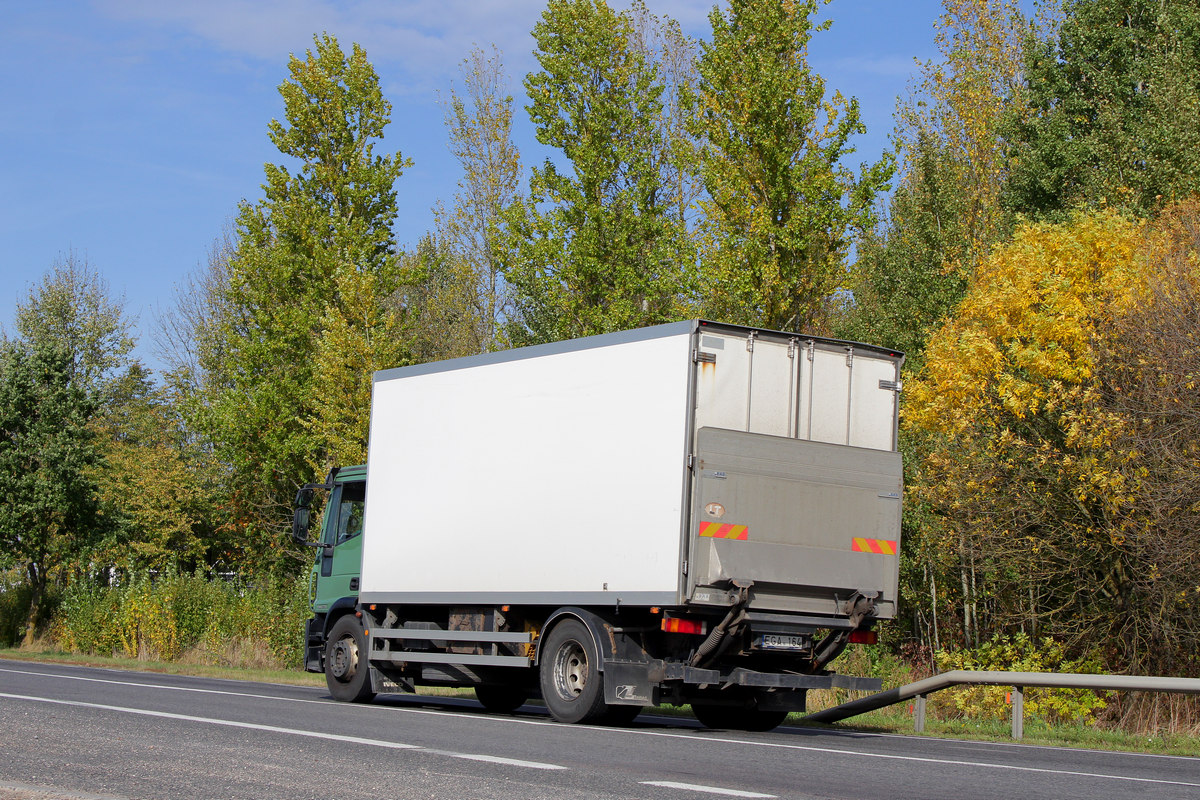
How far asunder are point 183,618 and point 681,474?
20.7 meters

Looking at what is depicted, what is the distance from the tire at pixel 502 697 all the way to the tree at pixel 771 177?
12.0 m

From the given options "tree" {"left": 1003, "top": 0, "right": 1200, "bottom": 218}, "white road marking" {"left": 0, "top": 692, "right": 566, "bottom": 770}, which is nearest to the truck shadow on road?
"white road marking" {"left": 0, "top": 692, "right": 566, "bottom": 770}

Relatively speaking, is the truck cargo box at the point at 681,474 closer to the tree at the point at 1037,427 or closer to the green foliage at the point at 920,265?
the tree at the point at 1037,427

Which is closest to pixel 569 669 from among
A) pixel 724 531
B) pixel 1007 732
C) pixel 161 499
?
pixel 724 531

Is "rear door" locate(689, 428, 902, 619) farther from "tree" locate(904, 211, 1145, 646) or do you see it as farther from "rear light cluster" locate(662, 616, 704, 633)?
"tree" locate(904, 211, 1145, 646)

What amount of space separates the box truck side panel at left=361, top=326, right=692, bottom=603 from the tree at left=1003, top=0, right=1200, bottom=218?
609 inches

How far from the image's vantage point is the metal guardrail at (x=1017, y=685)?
39.6ft

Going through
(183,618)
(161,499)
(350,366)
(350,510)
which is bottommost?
(183,618)

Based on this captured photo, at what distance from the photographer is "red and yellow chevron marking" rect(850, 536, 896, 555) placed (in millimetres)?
12445

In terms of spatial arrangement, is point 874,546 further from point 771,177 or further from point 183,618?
point 183,618

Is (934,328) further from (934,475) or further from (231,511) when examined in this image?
(231,511)

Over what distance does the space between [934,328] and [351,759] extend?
18.3m

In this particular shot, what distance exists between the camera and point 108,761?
8.03m

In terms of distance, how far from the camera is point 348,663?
52.0 ft
